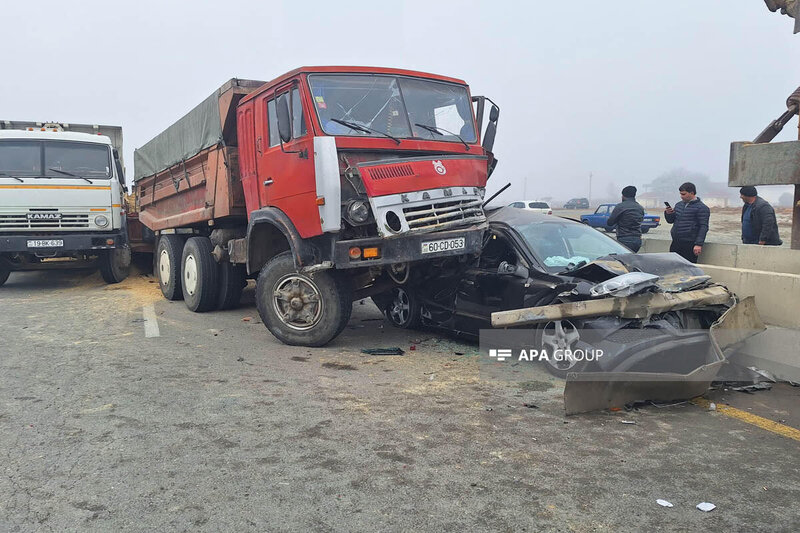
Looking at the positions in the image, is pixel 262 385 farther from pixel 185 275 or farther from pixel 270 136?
pixel 185 275

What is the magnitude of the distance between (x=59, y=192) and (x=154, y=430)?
25.8 ft

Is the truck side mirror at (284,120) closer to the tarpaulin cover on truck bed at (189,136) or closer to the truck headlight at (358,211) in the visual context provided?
the truck headlight at (358,211)

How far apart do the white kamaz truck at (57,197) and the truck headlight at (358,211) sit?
6762 mm

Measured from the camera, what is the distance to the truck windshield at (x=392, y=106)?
604 cm

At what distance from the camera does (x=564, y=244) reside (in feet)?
20.6

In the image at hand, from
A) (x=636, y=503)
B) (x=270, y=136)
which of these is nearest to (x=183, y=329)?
(x=270, y=136)

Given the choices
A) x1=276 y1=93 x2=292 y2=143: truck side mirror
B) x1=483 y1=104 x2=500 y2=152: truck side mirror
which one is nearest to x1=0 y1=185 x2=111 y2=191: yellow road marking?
x1=276 y1=93 x2=292 y2=143: truck side mirror

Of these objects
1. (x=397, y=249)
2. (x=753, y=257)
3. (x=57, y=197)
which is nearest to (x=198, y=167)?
(x=57, y=197)

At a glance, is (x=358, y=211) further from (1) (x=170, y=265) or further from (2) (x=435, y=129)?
(1) (x=170, y=265)

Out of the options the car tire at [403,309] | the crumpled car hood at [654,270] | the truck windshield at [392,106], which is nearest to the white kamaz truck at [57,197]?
the car tire at [403,309]

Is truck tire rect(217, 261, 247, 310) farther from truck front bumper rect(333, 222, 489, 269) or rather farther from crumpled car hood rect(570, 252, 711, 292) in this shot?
crumpled car hood rect(570, 252, 711, 292)

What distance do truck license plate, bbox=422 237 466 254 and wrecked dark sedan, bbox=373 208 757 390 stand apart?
0.39 m

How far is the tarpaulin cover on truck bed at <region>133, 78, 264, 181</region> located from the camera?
24.9ft

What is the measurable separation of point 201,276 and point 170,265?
124 cm
